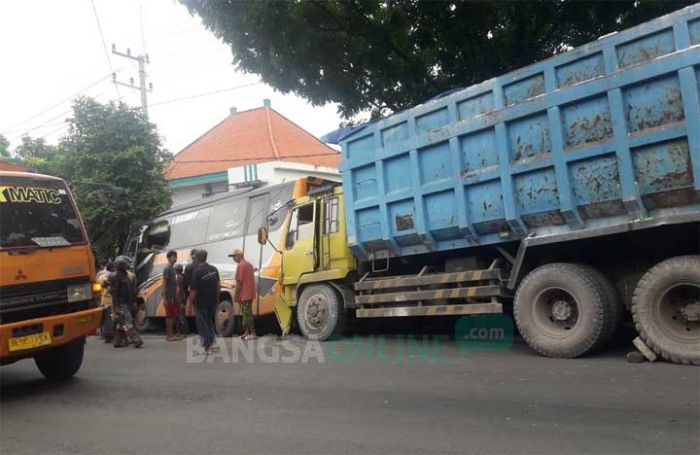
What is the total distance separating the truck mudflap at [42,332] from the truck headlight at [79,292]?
136 millimetres

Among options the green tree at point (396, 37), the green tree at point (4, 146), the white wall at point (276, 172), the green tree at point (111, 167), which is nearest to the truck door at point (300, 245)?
the green tree at point (396, 37)

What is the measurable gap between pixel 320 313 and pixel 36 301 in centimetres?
405

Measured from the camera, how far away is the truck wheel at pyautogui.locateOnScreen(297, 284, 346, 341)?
8.39 m

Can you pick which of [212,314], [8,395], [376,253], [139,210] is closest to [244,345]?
[212,314]

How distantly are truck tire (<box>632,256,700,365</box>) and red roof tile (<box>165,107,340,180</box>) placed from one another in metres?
19.4

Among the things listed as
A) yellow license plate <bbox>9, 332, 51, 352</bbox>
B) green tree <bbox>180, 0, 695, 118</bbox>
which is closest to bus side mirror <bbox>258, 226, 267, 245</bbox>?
green tree <bbox>180, 0, 695, 118</bbox>

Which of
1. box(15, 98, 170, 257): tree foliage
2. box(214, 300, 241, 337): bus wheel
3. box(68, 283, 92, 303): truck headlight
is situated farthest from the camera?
box(15, 98, 170, 257): tree foliage

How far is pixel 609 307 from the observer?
587cm

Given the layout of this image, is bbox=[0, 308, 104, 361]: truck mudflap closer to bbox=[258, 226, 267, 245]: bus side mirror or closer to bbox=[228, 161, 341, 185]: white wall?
bbox=[258, 226, 267, 245]: bus side mirror

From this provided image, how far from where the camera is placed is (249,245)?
1023cm
